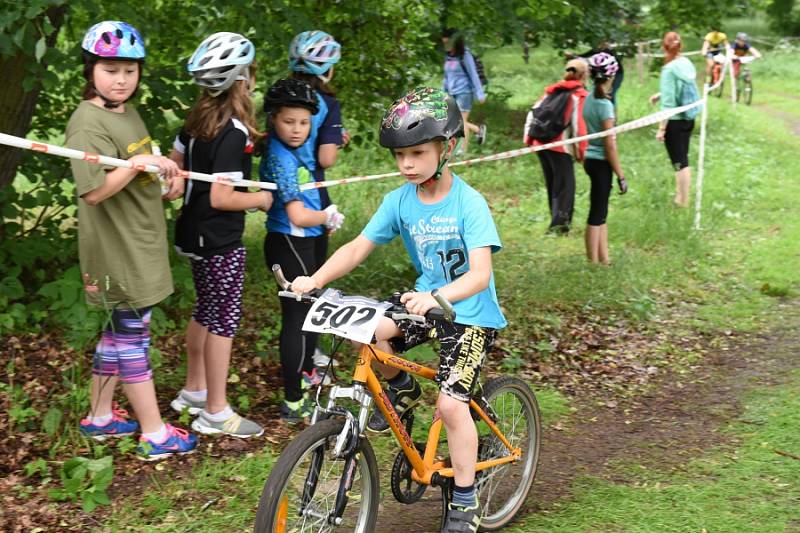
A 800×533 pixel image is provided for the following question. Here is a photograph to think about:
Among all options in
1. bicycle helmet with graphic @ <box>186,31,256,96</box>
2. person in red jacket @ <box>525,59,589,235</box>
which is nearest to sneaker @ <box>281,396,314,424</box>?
bicycle helmet with graphic @ <box>186,31,256,96</box>

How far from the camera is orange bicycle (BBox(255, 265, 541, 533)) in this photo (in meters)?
3.42

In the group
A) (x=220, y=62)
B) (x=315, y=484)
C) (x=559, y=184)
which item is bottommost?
(x=315, y=484)

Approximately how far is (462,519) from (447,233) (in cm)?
118

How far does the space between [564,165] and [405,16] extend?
2500mm

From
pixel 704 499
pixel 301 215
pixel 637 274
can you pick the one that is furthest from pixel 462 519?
pixel 637 274

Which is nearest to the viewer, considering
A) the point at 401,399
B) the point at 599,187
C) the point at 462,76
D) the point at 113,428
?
the point at 401,399

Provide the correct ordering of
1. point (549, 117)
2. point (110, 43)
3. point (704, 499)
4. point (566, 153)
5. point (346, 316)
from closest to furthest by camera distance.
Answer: point (346, 316) < point (110, 43) < point (704, 499) < point (549, 117) < point (566, 153)

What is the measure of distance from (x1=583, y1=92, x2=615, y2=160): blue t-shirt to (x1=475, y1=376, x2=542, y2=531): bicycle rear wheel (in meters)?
4.43

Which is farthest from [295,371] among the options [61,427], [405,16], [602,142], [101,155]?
[602,142]

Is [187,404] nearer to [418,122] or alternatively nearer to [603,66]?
[418,122]

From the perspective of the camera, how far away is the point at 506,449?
4.45m

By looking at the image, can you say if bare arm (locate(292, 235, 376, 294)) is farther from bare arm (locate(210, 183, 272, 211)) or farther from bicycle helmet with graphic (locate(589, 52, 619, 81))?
bicycle helmet with graphic (locate(589, 52, 619, 81))

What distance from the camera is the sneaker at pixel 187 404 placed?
5.42m

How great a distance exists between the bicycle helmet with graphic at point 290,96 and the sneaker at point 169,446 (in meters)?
1.76
